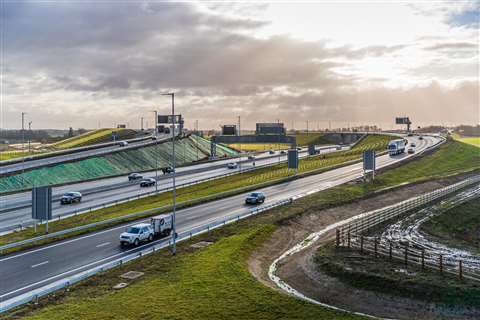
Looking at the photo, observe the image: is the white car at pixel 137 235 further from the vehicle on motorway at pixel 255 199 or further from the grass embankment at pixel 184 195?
the vehicle on motorway at pixel 255 199

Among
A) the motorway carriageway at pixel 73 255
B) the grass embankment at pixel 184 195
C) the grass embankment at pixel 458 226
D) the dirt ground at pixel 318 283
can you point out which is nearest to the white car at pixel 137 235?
the motorway carriageway at pixel 73 255

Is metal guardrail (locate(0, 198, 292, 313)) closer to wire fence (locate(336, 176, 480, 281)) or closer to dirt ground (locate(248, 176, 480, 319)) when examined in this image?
dirt ground (locate(248, 176, 480, 319))

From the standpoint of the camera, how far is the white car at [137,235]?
39.8 meters

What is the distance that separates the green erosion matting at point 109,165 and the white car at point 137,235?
50.0m

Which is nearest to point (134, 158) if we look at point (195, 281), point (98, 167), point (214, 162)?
point (98, 167)

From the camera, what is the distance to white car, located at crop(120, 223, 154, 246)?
3978 cm

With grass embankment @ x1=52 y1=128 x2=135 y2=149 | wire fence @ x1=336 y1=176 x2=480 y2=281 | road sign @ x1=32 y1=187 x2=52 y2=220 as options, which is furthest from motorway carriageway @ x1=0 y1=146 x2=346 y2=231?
grass embankment @ x1=52 y1=128 x2=135 y2=149

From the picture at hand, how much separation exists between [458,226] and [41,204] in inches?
1968

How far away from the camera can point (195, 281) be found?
2986cm

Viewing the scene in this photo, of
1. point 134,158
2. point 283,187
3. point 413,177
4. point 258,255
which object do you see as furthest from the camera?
point 134,158

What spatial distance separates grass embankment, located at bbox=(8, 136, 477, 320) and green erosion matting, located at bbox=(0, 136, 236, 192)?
58339 millimetres

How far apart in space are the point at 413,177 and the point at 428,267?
60.5m

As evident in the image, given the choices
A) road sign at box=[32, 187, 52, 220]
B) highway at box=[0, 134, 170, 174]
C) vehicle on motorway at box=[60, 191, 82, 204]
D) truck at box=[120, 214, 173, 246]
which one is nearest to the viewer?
truck at box=[120, 214, 173, 246]

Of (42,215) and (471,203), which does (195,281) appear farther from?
(471,203)
